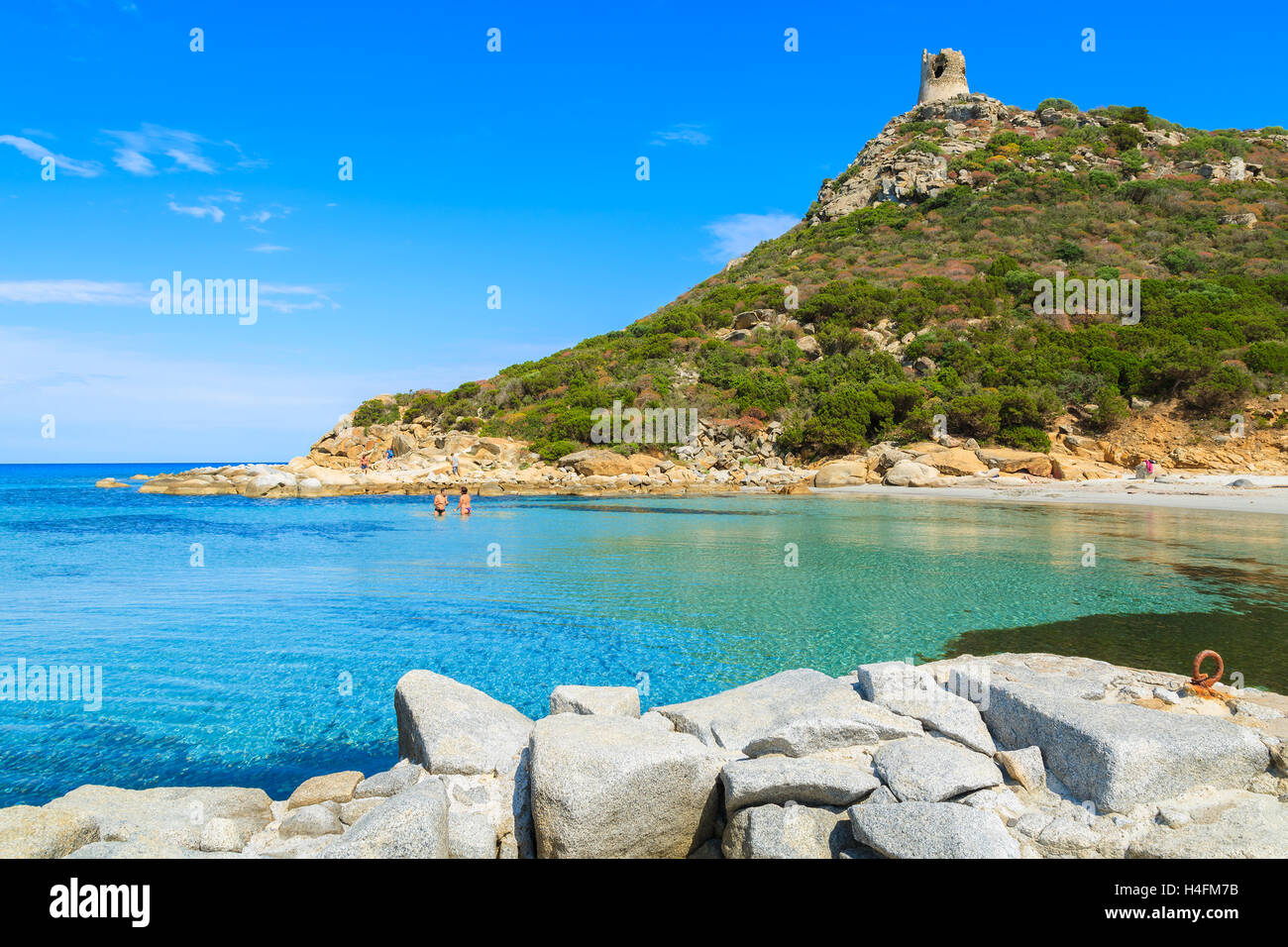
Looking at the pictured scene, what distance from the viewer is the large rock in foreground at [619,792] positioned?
11.2 feet

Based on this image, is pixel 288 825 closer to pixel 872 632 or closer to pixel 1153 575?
pixel 872 632

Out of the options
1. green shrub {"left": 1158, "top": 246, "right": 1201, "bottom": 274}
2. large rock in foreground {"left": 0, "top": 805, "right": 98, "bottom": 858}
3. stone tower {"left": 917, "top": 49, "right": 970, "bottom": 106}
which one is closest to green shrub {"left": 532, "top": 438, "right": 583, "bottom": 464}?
large rock in foreground {"left": 0, "top": 805, "right": 98, "bottom": 858}

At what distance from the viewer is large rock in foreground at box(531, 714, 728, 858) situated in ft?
11.2

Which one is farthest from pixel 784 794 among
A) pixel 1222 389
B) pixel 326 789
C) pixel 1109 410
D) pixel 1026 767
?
pixel 1222 389

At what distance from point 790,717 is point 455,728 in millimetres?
2273

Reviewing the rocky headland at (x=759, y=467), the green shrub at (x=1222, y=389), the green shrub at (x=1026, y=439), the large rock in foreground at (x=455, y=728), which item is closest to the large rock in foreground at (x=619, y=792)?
the large rock in foreground at (x=455, y=728)

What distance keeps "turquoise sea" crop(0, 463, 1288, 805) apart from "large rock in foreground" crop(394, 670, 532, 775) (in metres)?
0.94

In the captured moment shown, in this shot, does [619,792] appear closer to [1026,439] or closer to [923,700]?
[923,700]

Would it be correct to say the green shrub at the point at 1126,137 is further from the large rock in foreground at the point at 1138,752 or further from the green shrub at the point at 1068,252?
the large rock in foreground at the point at 1138,752

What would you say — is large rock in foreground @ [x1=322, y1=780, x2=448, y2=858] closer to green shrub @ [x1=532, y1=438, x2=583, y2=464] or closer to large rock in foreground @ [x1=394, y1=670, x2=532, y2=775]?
large rock in foreground @ [x1=394, y1=670, x2=532, y2=775]

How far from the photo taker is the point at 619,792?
3488mm

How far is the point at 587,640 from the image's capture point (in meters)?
8.98
